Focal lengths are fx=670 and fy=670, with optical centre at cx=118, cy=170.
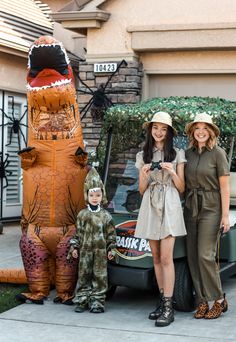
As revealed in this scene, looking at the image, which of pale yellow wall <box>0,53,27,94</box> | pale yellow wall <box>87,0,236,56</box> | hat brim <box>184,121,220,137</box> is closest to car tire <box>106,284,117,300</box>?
hat brim <box>184,121,220,137</box>

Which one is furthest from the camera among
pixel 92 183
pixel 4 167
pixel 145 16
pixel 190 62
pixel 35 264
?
pixel 4 167

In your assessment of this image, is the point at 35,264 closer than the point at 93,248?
No

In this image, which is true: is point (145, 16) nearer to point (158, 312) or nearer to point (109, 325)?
point (158, 312)

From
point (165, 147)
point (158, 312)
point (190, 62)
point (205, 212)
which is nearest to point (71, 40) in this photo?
point (190, 62)

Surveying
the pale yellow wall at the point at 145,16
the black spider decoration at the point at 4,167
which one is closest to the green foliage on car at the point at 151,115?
the pale yellow wall at the point at 145,16

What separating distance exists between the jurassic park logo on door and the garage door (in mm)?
4334

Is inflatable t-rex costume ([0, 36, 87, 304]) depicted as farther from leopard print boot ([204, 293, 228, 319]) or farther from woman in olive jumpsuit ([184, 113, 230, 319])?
leopard print boot ([204, 293, 228, 319])

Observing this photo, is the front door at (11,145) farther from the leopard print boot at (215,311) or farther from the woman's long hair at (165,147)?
the leopard print boot at (215,311)

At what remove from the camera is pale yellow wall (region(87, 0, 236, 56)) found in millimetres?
10000

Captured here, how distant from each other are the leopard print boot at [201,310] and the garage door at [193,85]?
15.7 feet

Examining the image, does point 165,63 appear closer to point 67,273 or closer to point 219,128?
point 219,128

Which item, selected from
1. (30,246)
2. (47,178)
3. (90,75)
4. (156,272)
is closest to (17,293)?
(30,246)

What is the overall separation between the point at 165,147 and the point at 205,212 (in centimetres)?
69

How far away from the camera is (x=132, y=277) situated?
245 inches
